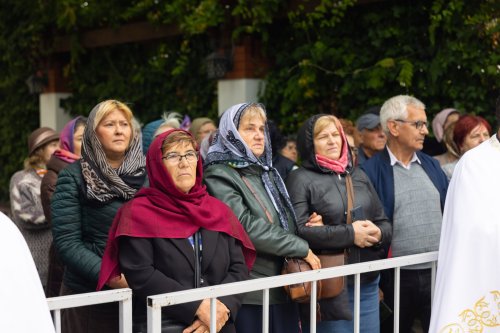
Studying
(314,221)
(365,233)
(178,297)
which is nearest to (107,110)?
(314,221)

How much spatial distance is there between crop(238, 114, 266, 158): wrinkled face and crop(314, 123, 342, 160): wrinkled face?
1.27ft

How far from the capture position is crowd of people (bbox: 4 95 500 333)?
3.20 meters

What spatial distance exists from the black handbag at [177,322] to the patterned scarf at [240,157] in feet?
1.92

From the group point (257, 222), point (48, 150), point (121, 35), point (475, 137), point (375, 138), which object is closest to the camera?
point (257, 222)

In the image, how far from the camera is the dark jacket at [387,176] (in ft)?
14.5

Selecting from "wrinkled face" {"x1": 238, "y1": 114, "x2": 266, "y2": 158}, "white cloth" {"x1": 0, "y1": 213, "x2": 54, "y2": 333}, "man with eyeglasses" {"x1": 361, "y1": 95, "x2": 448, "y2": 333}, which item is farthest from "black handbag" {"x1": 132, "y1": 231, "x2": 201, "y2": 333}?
"man with eyeglasses" {"x1": 361, "y1": 95, "x2": 448, "y2": 333}

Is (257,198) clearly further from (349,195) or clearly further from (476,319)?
(476,319)

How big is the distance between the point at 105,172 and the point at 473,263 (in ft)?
5.74


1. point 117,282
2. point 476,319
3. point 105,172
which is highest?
point 105,172

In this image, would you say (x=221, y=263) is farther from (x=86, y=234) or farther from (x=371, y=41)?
(x=371, y=41)

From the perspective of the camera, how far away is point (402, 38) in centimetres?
716

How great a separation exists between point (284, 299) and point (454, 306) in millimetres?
795

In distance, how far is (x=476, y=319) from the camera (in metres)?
3.26

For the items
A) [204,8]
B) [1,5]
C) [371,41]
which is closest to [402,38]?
[371,41]
